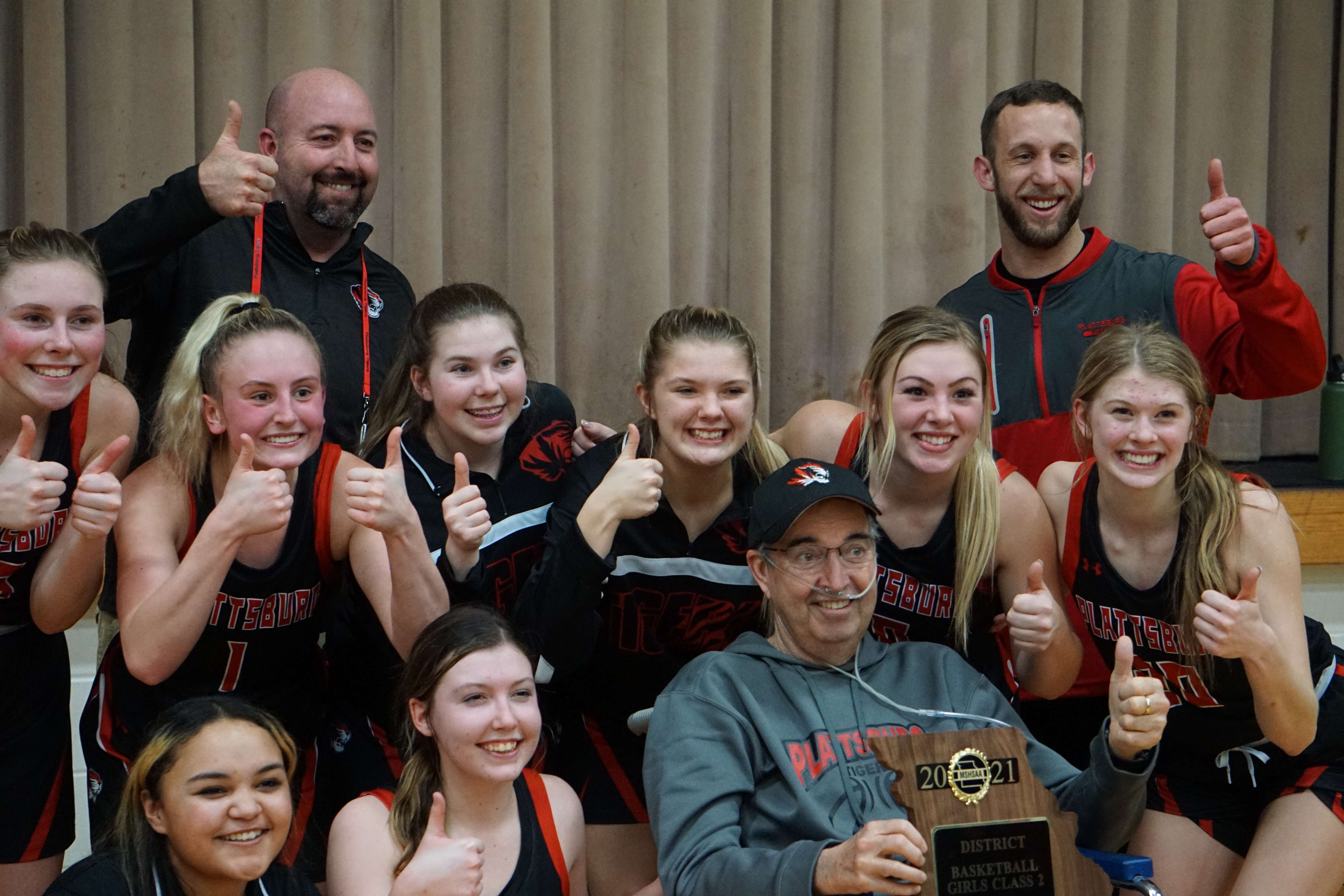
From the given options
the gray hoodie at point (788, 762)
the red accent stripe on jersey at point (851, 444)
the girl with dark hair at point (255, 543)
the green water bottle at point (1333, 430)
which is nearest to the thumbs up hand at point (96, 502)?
the girl with dark hair at point (255, 543)

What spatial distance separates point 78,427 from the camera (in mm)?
2105

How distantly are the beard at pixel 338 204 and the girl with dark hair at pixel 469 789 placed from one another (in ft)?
3.56

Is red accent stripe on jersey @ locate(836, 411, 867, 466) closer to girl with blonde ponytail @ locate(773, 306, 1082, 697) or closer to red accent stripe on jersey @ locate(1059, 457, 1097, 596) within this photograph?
girl with blonde ponytail @ locate(773, 306, 1082, 697)

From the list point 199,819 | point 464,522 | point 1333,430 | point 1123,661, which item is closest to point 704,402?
point 464,522

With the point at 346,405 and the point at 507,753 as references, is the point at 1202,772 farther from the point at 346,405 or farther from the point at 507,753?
the point at 346,405

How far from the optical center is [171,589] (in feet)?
6.22

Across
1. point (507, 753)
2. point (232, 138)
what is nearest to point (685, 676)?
point (507, 753)

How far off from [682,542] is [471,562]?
15.2 inches

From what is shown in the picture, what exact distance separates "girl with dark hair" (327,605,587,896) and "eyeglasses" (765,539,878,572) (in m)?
0.44

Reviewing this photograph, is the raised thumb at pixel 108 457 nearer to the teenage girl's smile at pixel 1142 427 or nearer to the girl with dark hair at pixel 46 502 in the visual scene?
the girl with dark hair at pixel 46 502

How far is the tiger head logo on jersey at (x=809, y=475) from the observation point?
204 cm

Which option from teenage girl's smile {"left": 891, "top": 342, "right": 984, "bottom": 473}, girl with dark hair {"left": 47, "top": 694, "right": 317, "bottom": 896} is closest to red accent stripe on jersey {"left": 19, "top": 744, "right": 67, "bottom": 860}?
girl with dark hair {"left": 47, "top": 694, "right": 317, "bottom": 896}

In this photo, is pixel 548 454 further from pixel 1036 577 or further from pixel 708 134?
pixel 708 134

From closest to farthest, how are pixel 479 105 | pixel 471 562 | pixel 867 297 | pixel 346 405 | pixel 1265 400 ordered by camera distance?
pixel 471 562 < pixel 346 405 < pixel 479 105 < pixel 867 297 < pixel 1265 400
